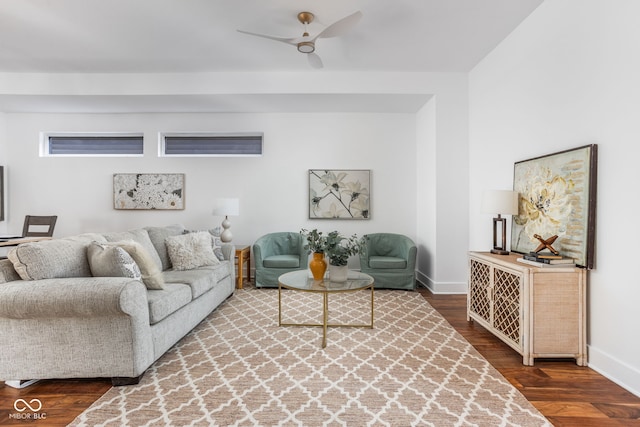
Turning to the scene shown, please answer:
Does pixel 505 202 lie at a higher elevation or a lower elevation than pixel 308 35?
Answer: lower

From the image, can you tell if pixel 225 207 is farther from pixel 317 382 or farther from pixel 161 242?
pixel 317 382

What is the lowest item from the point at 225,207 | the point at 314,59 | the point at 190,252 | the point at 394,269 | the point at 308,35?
the point at 394,269

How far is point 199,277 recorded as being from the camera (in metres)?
3.24

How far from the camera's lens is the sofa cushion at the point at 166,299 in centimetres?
238

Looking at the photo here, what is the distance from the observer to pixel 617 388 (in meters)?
2.15

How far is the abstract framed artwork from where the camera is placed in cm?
545

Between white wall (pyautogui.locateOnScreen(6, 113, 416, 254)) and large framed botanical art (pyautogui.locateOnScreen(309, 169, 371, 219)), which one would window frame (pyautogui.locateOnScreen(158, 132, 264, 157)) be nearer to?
white wall (pyautogui.locateOnScreen(6, 113, 416, 254))

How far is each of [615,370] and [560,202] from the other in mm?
1219

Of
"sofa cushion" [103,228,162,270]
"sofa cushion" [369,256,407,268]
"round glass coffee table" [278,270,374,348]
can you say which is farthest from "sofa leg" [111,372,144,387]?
"sofa cushion" [369,256,407,268]

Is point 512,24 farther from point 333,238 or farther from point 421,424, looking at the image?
point 421,424

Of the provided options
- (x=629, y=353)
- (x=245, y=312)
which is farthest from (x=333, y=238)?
(x=629, y=353)

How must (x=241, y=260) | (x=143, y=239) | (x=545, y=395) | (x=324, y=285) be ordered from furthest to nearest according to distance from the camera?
1. (x=241, y=260)
2. (x=143, y=239)
3. (x=324, y=285)
4. (x=545, y=395)

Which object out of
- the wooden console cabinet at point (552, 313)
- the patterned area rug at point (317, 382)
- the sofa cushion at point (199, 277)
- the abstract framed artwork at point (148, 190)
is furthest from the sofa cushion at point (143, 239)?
the wooden console cabinet at point (552, 313)

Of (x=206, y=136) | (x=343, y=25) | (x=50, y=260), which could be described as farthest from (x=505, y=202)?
(x=206, y=136)
